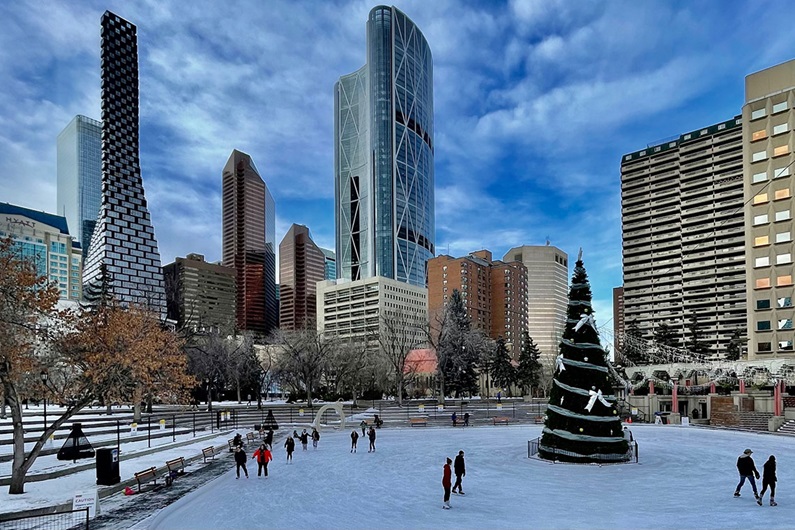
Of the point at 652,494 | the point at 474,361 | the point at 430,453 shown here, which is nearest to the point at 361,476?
the point at 430,453

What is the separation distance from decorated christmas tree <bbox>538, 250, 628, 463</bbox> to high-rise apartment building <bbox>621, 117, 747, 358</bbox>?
129233 mm

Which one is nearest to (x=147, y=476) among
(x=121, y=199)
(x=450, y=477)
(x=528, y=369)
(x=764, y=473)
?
(x=450, y=477)

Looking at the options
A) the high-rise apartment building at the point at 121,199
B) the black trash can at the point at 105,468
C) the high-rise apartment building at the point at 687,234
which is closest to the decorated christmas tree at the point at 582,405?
the black trash can at the point at 105,468

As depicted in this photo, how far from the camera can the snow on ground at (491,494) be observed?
1678 centimetres

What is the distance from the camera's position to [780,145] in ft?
235

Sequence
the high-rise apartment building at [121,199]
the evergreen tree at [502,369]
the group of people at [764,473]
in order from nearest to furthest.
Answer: the group of people at [764,473] → the evergreen tree at [502,369] → the high-rise apartment building at [121,199]

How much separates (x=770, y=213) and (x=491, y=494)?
68171 mm

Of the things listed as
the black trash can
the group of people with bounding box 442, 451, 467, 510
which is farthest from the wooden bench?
the group of people with bounding box 442, 451, 467, 510

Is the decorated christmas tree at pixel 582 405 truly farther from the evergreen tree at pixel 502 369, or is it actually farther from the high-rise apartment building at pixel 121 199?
the high-rise apartment building at pixel 121 199

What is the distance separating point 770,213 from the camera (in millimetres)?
71875

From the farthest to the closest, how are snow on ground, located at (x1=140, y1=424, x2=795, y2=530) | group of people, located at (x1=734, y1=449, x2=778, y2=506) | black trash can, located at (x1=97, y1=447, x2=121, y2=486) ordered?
black trash can, located at (x1=97, y1=447, x2=121, y2=486) < group of people, located at (x1=734, y1=449, x2=778, y2=506) < snow on ground, located at (x1=140, y1=424, x2=795, y2=530)

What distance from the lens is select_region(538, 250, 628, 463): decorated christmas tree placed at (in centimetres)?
2698

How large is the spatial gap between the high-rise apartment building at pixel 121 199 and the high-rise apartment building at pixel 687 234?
122081 mm

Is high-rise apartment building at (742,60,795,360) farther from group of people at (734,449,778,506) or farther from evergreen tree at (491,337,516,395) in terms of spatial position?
group of people at (734,449,778,506)
